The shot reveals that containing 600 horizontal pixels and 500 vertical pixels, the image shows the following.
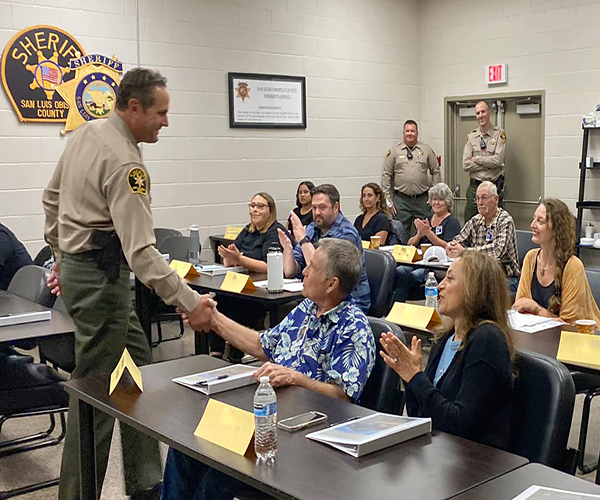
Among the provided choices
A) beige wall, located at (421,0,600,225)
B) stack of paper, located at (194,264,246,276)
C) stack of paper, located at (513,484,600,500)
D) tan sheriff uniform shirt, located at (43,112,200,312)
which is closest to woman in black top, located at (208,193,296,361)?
stack of paper, located at (194,264,246,276)

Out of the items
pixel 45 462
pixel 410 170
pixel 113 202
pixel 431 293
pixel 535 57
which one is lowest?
pixel 45 462

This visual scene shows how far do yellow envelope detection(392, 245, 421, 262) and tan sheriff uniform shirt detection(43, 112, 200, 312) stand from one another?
8.23 feet

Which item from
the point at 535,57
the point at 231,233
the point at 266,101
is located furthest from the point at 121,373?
the point at 535,57

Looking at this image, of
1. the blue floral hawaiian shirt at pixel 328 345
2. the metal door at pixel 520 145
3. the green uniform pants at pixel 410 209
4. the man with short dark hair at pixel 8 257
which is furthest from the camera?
the green uniform pants at pixel 410 209

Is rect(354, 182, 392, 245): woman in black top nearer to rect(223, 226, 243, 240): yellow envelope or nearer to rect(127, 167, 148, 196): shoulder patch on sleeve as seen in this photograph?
rect(223, 226, 243, 240): yellow envelope

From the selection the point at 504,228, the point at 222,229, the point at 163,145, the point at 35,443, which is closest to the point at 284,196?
the point at 222,229

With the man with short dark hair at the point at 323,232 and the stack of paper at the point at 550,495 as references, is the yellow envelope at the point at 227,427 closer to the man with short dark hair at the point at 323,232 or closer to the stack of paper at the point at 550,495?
the stack of paper at the point at 550,495

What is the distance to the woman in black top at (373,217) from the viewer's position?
5949mm

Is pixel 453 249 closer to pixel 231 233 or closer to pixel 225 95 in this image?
pixel 231 233

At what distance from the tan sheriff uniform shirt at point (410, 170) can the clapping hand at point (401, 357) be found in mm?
5917

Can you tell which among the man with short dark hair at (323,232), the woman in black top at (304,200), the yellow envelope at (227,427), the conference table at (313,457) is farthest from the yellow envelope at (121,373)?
the woman in black top at (304,200)

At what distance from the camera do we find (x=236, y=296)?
402 cm

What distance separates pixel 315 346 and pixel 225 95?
484 cm

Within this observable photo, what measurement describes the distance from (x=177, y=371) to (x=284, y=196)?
5.11 metres
